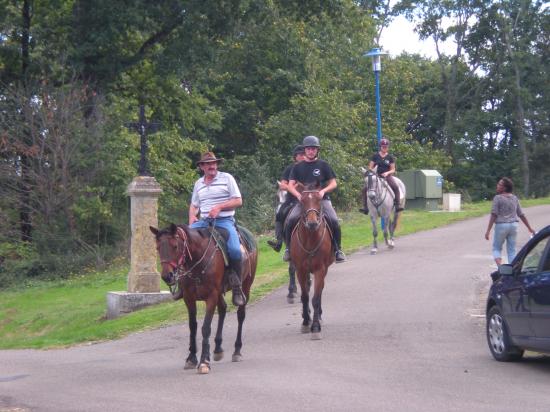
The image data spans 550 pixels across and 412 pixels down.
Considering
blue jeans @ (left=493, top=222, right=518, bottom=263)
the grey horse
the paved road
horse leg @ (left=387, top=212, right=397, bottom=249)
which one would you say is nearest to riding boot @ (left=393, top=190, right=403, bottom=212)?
the grey horse

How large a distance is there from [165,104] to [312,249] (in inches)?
974

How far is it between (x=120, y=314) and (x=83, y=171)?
10.7m

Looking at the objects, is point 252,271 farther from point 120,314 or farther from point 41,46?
point 41,46

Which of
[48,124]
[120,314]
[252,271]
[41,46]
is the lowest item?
[120,314]

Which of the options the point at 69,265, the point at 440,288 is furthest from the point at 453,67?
the point at 440,288

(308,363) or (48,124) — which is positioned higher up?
Result: (48,124)

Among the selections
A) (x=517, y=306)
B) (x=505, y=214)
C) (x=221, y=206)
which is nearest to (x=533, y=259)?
(x=517, y=306)

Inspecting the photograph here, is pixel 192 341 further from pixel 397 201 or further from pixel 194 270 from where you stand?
pixel 397 201

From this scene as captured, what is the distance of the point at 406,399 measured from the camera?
9.53 m

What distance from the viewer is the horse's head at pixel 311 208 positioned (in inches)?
544

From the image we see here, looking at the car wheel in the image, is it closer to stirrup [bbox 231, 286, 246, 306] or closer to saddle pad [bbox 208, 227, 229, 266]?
stirrup [bbox 231, 286, 246, 306]

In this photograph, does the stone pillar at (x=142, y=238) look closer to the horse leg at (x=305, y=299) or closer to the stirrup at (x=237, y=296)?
the horse leg at (x=305, y=299)

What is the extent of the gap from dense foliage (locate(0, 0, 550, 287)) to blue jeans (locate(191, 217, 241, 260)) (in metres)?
15.5

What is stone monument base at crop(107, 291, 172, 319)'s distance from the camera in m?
20.2
